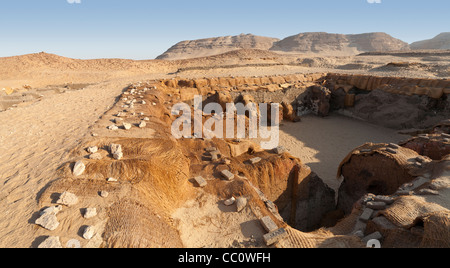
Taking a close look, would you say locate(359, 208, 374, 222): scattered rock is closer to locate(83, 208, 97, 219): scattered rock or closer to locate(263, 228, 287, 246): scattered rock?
locate(263, 228, 287, 246): scattered rock

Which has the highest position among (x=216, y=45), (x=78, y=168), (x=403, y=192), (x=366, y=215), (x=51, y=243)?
(x=216, y=45)

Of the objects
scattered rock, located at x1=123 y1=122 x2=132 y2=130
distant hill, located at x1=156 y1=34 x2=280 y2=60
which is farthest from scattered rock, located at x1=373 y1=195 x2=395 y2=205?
distant hill, located at x1=156 y1=34 x2=280 y2=60

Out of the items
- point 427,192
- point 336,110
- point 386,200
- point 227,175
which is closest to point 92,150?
point 227,175

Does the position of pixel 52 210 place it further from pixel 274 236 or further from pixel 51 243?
pixel 274 236

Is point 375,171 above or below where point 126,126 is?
below
